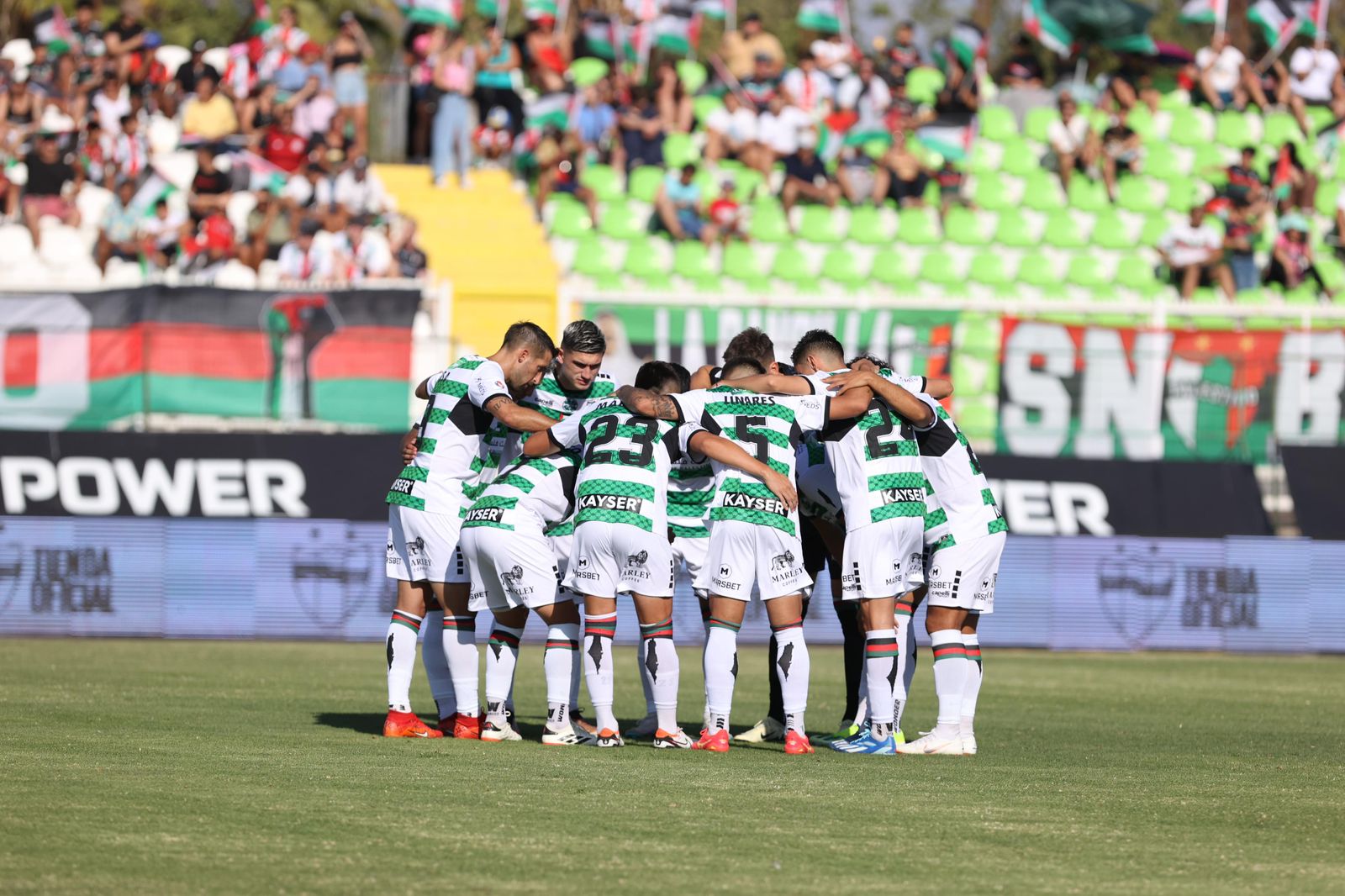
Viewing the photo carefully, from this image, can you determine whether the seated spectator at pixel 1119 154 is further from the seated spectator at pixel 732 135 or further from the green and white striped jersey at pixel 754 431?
the green and white striped jersey at pixel 754 431

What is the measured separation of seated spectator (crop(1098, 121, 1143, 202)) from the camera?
27734 millimetres

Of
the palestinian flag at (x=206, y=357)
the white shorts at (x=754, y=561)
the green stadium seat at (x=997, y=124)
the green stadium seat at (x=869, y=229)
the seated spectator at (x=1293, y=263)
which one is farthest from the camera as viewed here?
the green stadium seat at (x=997, y=124)

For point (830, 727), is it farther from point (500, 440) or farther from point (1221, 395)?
point (1221, 395)

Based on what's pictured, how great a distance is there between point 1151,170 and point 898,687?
1928 centimetres

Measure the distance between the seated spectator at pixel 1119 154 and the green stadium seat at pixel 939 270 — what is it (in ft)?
12.4

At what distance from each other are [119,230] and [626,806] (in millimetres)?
17550

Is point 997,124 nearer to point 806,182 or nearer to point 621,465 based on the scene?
point 806,182

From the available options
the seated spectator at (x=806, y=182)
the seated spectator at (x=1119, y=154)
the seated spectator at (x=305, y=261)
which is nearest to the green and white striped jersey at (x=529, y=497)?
the seated spectator at (x=305, y=261)

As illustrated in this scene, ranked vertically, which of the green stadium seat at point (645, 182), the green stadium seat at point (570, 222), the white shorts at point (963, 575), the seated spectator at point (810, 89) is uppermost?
the seated spectator at point (810, 89)

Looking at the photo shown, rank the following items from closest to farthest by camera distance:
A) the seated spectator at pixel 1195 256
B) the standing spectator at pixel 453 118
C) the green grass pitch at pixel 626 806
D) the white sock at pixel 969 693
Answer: the green grass pitch at pixel 626 806
the white sock at pixel 969 693
the seated spectator at pixel 1195 256
the standing spectator at pixel 453 118

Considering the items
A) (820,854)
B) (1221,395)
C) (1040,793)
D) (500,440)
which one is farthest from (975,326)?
(820,854)

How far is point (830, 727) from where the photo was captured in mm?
12344

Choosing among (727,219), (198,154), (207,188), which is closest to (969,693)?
(727,219)

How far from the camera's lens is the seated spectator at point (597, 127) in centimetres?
2706
